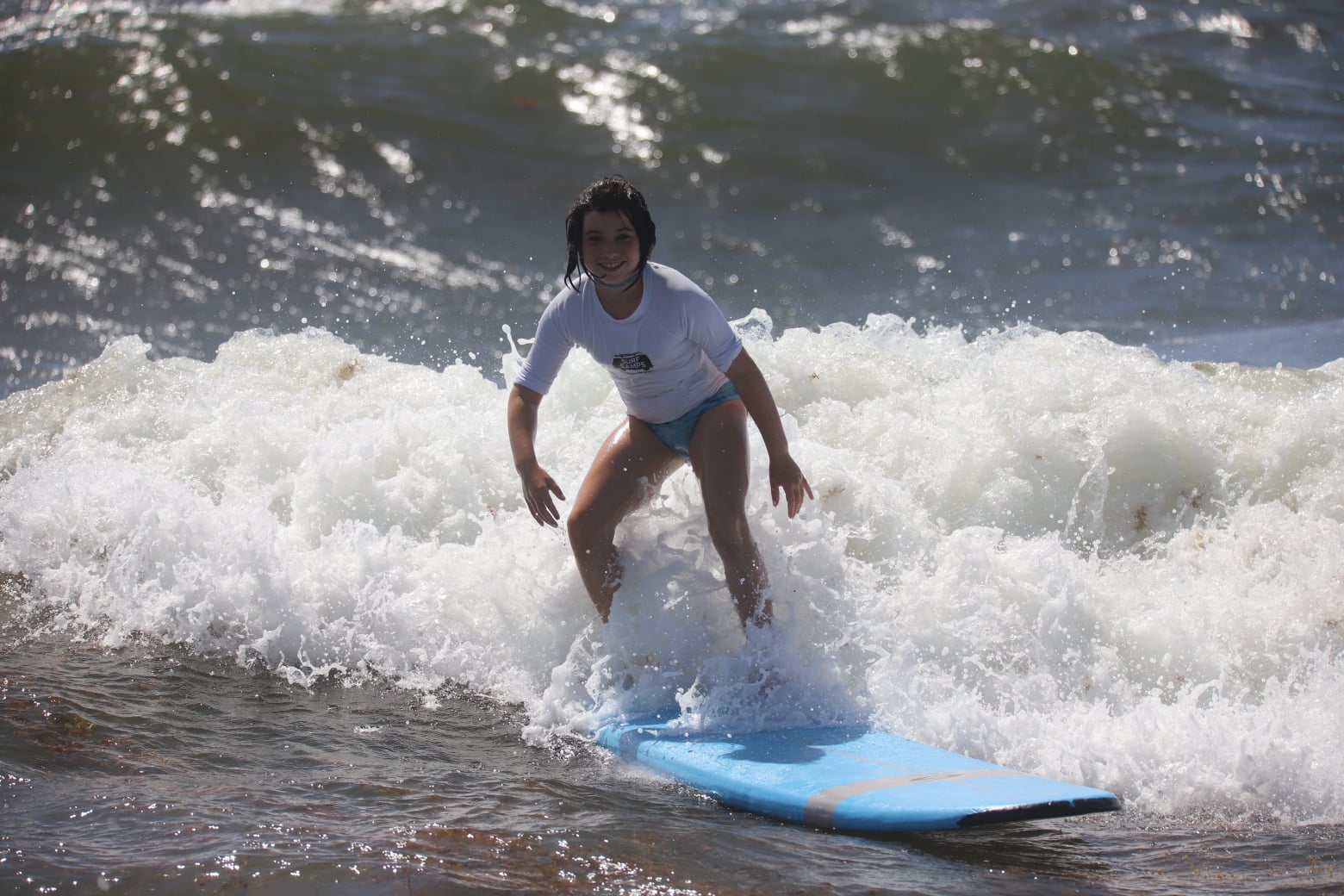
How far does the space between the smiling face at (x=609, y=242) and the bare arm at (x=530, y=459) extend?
1.87ft

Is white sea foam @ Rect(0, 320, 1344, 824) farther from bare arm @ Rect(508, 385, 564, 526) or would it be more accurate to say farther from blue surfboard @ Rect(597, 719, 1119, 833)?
bare arm @ Rect(508, 385, 564, 526)

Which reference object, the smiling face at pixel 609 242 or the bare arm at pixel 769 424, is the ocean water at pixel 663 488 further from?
the smiling face at pixel 609 242

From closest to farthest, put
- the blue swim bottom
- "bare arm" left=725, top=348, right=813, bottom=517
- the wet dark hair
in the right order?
1. the wet dark hair
2. "bare arm" left=725, top=348, right=813, bottom=517
3. the blue swim bottom

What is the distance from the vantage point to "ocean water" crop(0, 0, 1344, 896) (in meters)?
3.28

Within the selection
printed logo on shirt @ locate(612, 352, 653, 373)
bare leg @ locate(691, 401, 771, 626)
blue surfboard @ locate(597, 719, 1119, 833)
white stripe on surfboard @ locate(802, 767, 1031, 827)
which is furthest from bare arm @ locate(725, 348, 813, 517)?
white stripe on surfboard @ locate(802, 767, 1031, 827)

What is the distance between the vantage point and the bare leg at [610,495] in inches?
167

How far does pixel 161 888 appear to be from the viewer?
2.71 metres

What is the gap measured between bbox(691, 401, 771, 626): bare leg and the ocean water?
0.14 meters

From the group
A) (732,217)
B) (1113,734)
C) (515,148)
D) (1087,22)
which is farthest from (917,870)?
(1087,22)

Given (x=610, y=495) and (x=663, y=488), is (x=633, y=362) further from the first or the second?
(x=663, y=488)

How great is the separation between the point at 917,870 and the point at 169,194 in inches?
403

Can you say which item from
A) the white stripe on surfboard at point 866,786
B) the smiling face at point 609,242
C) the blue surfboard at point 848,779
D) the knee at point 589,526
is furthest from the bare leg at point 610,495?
the white stripe on surfboard at point 866,786

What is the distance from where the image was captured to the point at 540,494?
3963 mm

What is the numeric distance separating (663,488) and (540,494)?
79 centimetres
